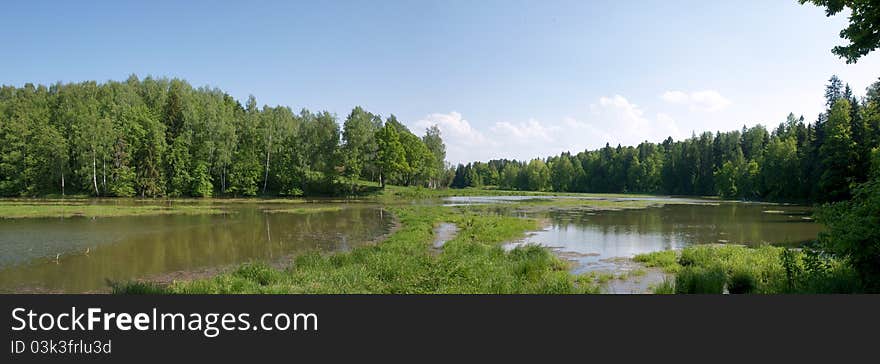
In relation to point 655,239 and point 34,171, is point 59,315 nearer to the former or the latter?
point 655,239

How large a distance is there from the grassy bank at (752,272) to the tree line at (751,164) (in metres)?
2.60

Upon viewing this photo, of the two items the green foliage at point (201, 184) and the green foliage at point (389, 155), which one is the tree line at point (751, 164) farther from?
the green foliage at point (201, 184)

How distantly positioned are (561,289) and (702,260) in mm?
9341

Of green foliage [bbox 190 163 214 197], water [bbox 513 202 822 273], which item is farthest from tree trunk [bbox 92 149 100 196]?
water [bbox 513 202 822 273]

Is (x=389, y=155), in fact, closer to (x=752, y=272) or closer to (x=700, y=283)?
(x=752, y=272)

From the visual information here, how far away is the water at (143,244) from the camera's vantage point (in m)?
16.5

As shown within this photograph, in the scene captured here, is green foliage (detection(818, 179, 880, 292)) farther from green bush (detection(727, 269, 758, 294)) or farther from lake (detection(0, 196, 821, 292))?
lake (detection(0, 196, 821, 292))

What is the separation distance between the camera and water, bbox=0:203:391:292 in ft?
54.2

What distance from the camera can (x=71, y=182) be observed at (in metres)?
69.6

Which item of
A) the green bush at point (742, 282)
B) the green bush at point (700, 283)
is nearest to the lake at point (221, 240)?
the green bush at point (700, 283)

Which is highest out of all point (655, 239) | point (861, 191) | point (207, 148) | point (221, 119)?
point (221, 119)

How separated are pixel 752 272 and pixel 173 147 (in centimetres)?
7915

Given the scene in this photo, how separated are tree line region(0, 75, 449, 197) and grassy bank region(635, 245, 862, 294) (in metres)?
63.7

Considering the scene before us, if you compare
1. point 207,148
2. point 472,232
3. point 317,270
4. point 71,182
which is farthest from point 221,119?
point 317,270
